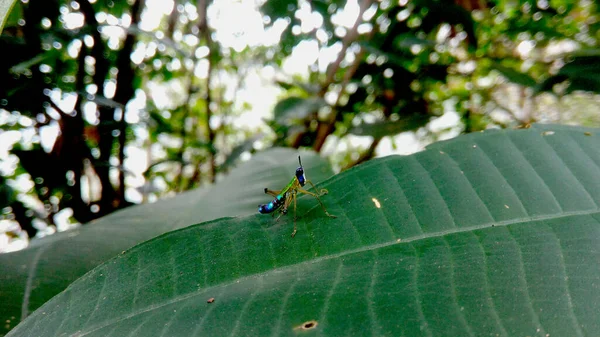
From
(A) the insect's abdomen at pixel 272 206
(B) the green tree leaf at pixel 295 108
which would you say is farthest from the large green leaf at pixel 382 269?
(B) the green tree leaf at pixel 295 108

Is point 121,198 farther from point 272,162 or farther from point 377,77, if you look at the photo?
point 377,77

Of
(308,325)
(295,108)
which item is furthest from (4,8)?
(295,108)

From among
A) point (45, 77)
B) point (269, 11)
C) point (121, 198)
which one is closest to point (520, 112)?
point (269, 11)

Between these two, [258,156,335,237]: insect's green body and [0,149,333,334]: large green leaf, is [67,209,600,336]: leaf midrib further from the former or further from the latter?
[0,149,333,334]: large green leaf

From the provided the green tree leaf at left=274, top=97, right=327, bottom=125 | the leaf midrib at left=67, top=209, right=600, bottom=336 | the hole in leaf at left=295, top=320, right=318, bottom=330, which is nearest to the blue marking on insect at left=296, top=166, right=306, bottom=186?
the leaf midrib at left=67, top=209, right=600, bottom=336

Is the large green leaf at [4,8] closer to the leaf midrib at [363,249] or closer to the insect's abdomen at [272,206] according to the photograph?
the leaf midrib at [363,249]

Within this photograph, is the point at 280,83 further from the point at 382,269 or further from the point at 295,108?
the point at 382,269
